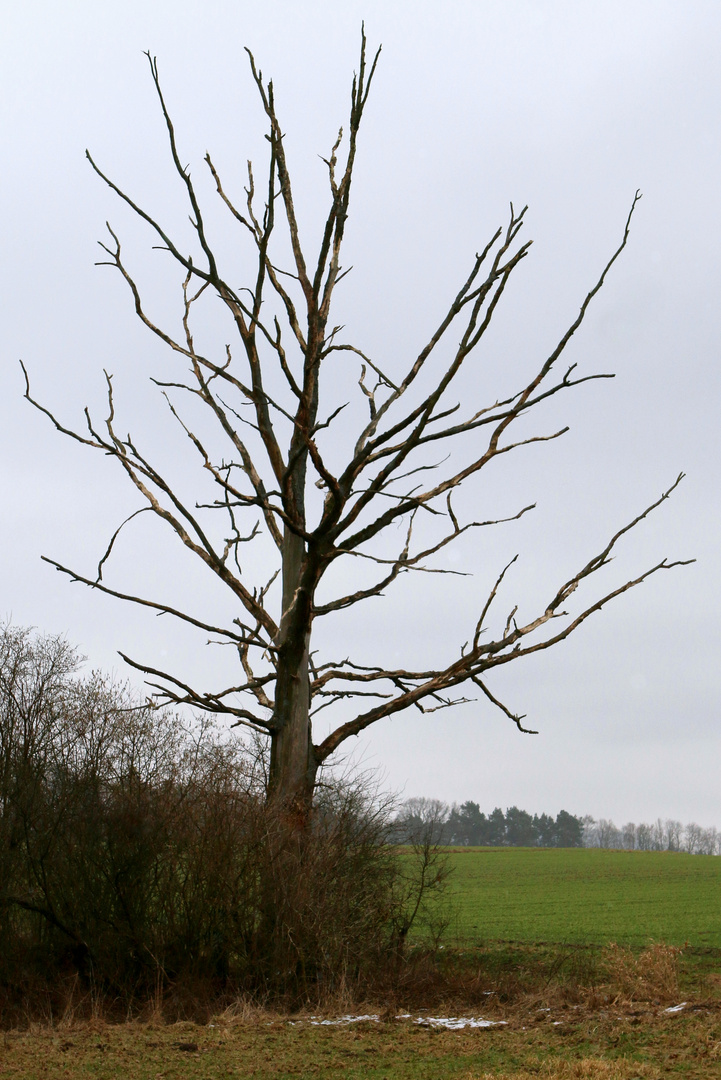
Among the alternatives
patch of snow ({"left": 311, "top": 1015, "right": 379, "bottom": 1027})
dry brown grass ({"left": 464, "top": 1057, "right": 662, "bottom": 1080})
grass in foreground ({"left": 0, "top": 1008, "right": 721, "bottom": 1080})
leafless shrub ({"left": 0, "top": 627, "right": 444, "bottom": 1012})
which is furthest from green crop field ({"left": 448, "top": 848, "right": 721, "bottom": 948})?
dry brown grass ({"left": 464, "top": 1057, "right": 662, "bottom": 1080})

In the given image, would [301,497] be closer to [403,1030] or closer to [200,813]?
[200,813]

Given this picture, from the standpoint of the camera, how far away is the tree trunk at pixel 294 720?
1293 cm

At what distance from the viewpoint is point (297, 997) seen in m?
11.7

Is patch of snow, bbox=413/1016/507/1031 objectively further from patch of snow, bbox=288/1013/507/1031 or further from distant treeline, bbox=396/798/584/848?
distant treeline, bbox=396/798/584/848

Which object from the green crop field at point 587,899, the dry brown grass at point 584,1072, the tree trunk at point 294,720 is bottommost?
the green crop field at point 587,899

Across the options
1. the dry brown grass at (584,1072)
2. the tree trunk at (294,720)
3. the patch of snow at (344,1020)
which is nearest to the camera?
the dry brown grass at (584,1072)

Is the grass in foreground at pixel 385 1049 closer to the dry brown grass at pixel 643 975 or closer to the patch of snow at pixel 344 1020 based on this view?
the patch of snow at pixel 344 1020

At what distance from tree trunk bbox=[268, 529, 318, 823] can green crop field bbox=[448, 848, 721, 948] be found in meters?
2.41

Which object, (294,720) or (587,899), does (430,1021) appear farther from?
(587,899)

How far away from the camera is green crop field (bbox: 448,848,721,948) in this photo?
27.5 metres

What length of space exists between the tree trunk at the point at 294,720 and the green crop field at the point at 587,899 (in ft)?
7.90

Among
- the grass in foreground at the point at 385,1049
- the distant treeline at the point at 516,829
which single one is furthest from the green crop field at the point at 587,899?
the distant treeline at the point at 516,829

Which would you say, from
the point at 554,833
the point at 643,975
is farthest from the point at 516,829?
the point at 643,975

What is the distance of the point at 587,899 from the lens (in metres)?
40.8
